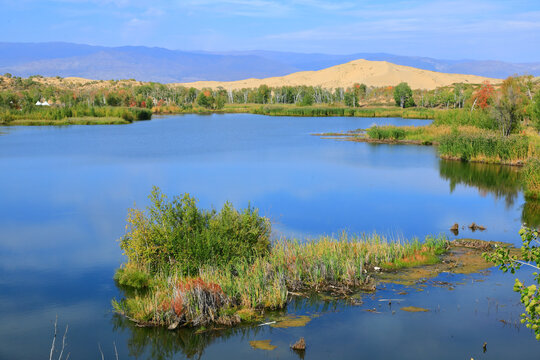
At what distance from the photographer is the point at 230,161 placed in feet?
109

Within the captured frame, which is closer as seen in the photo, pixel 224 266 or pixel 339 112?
pixel 224 266

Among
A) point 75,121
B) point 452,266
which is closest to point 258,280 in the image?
point 452,266

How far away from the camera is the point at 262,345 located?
9383mm

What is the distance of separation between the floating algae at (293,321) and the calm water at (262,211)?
0.17m

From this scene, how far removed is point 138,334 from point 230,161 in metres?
23.8

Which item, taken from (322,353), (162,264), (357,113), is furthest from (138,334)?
(357,113)

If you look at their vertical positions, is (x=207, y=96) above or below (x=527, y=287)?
above

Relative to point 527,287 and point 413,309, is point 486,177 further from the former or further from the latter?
point 527,287

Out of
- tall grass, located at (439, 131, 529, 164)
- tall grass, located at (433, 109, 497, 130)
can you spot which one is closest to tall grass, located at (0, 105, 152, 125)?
tall grass, located at (433, 109, 497, 130)

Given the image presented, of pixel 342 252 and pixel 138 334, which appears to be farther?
pixel 342 252

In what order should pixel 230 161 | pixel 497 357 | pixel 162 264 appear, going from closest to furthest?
pixel 497 357 < pixel 162 264 < pixel 230 161

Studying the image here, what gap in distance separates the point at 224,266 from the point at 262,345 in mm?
2556

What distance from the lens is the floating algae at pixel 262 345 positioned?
9305 mm

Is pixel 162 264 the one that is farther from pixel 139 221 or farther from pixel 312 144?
pixel 312 144
